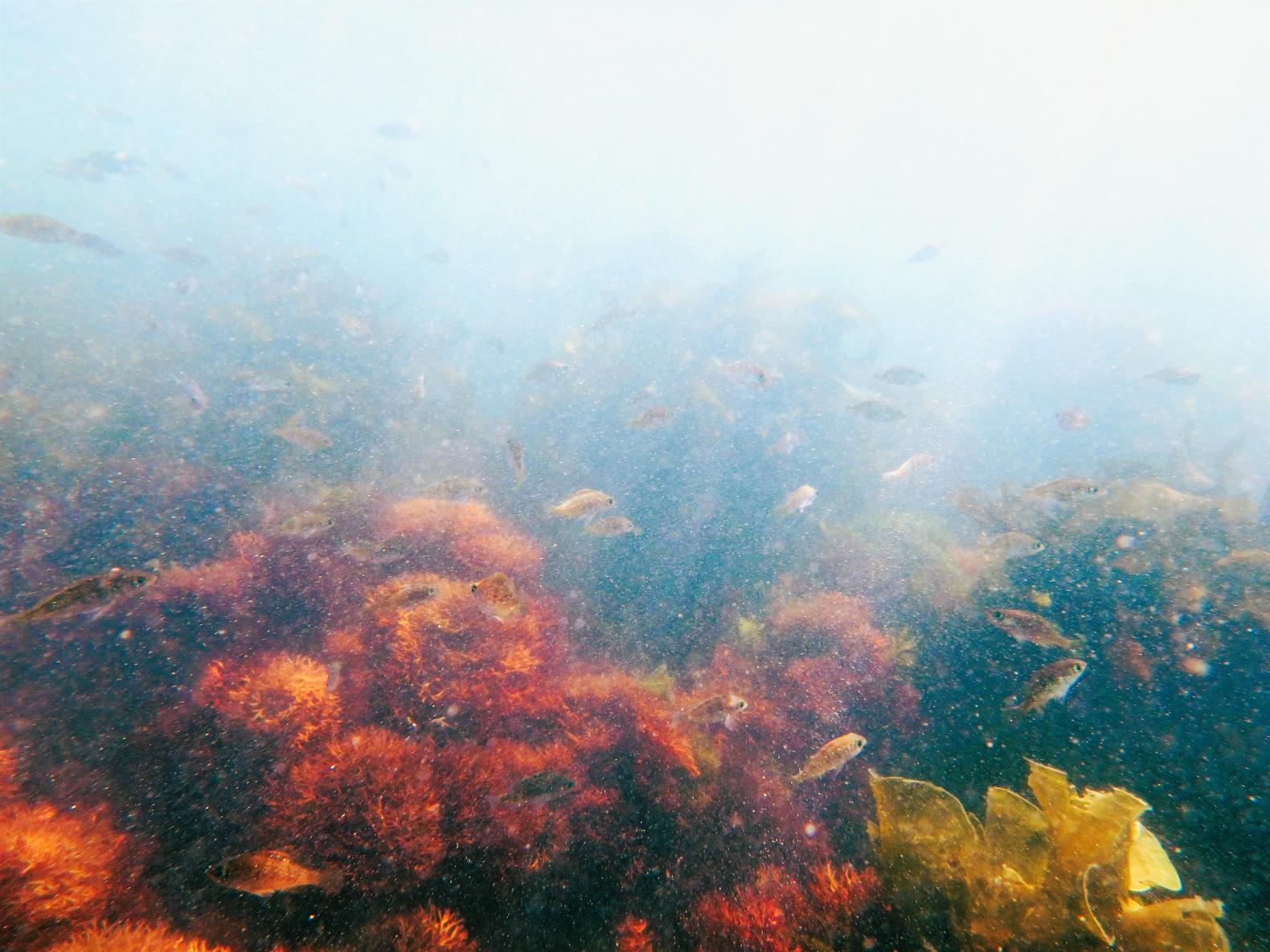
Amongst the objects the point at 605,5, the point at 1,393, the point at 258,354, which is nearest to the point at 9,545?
the point at 1,393

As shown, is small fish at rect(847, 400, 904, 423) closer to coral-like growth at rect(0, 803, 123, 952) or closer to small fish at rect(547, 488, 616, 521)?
small fish at rect(547, 488, 616, 521)

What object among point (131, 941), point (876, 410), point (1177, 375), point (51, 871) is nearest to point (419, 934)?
point (131, 941)

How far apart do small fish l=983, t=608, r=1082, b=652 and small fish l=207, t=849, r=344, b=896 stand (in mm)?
5896

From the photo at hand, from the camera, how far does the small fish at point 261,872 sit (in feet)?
8.52

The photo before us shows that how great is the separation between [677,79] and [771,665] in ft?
306

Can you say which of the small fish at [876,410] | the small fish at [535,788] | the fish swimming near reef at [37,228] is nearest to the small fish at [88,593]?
the small fish at [535,788]

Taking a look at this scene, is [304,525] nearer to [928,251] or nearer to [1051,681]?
[1051,681]

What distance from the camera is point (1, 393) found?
9883 millimetres

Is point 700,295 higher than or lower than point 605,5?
lower

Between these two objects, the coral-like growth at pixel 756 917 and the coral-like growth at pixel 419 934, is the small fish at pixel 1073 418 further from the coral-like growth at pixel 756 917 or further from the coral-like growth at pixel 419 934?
the coral-like growth at pixel 419 934

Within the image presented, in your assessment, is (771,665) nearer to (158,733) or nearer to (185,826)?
(185,826)

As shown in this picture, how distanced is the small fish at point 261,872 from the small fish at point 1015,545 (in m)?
7.56

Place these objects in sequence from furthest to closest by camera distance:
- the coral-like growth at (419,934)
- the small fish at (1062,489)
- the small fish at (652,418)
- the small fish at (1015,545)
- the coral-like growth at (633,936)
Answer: the small fish at (652,418), the small fish at (1062,489), the small fish at (1015,545), the coral-like growth at (633,936), the coral-like growth at (419,934)

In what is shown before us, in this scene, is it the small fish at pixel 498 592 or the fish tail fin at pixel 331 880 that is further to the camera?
the small fish at pixel 498 592
